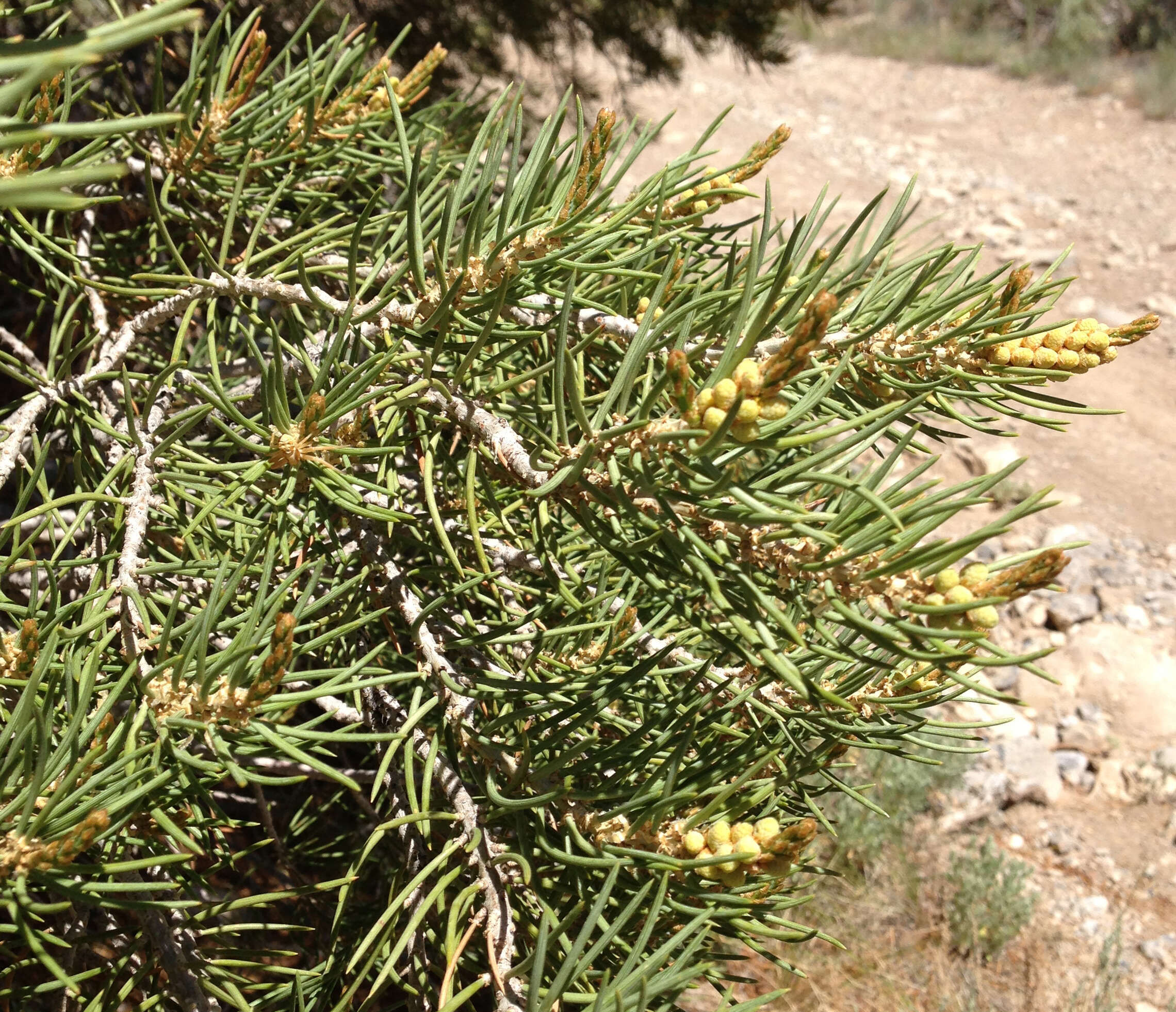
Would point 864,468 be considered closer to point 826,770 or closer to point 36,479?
point 826,770

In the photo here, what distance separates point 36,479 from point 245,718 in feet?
0.74

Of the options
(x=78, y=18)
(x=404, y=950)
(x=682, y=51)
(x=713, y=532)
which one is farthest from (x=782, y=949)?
(x=682, y=51)

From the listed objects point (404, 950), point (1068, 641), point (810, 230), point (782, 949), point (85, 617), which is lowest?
point (782, 949)

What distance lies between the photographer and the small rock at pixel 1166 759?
107 inches

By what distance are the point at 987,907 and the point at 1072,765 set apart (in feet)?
2.94

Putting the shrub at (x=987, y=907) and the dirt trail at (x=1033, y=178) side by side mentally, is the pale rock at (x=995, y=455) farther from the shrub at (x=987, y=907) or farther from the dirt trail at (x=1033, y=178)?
the shrub at (x=987, y=907)

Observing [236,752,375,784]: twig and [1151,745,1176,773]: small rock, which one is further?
[1151,745,1176,773]: small rock

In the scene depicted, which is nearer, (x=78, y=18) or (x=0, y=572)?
(x=0, y=572)

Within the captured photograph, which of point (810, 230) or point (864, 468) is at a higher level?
point (810, 230)

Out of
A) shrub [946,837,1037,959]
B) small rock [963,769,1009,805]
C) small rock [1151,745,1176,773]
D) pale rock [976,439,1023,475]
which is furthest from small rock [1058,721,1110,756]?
pale rock [976,439,1023,475]

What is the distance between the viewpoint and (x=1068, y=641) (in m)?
3.26

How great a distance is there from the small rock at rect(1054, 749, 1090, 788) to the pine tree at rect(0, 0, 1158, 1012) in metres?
2.59

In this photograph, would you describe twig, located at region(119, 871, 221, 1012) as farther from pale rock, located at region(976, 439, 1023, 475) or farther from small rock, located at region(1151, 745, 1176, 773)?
pale rock, located at region(976, 439, 1023, 475)

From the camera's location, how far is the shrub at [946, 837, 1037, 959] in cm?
214
